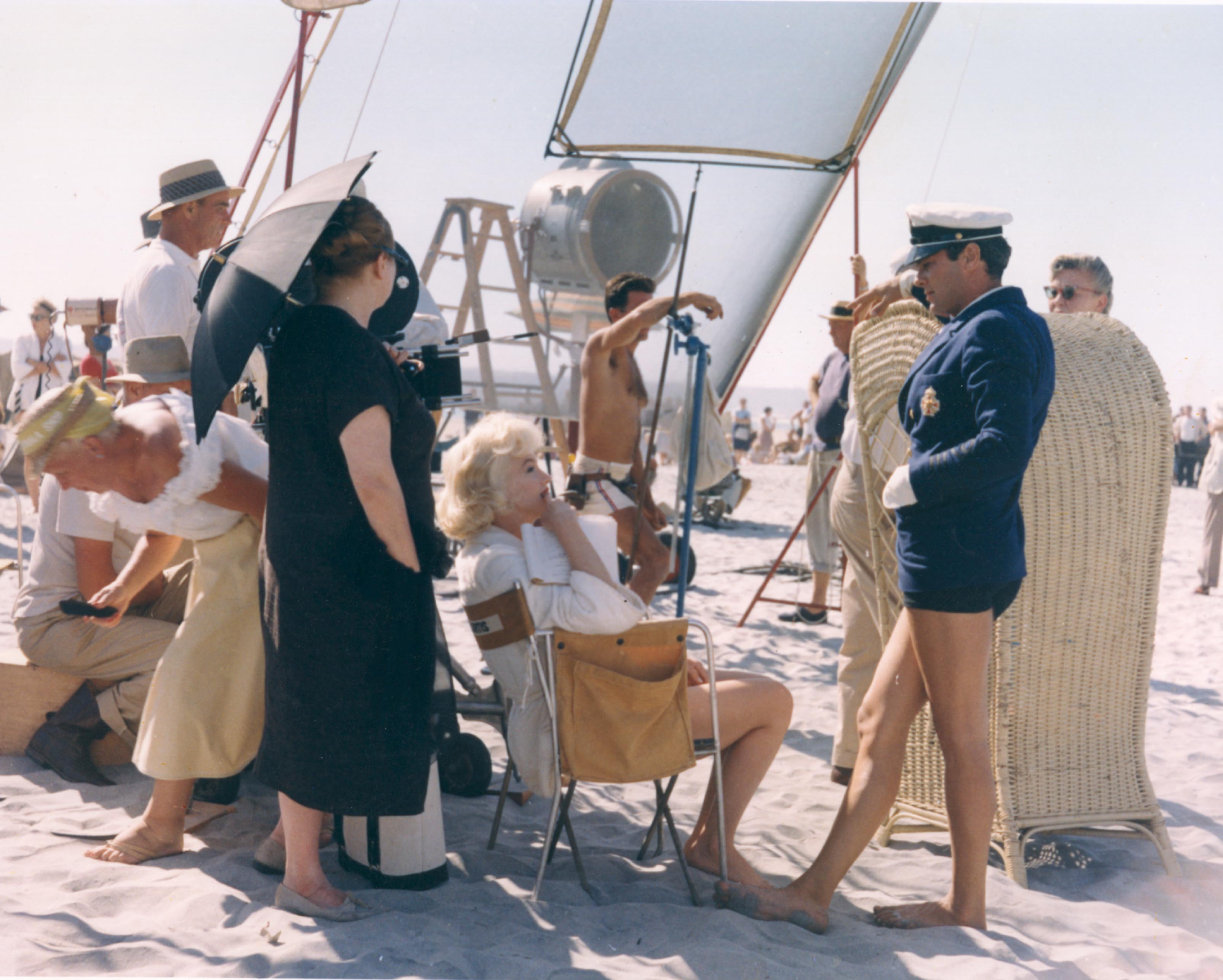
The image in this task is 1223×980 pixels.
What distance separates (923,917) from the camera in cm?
233

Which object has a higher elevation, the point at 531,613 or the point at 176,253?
the point at 176,253

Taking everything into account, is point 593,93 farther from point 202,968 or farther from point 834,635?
point 202,968

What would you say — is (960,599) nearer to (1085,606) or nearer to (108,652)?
(1085,606)

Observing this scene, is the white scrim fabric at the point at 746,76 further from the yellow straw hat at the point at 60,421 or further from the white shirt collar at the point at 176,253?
the yellow straw hat at the point at 60,421

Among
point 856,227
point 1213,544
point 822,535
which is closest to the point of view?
point 856,227

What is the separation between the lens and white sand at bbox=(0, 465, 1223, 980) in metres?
2.06

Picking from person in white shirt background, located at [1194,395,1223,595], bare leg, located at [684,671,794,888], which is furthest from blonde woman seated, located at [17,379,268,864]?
person in white shirt background, located at [1194,395,1223,595]

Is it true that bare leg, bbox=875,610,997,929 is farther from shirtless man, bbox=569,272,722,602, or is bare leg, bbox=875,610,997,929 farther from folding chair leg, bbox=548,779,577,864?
shirtless man, bbox=569,272,722,602

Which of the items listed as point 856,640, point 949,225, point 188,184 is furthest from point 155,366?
point 856,640

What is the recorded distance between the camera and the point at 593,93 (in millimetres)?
5344

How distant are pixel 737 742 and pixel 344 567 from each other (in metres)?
1.10

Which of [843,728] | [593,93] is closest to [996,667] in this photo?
[843,728]

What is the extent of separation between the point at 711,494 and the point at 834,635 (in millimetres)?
5283

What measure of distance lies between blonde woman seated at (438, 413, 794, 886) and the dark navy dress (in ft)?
0.69
